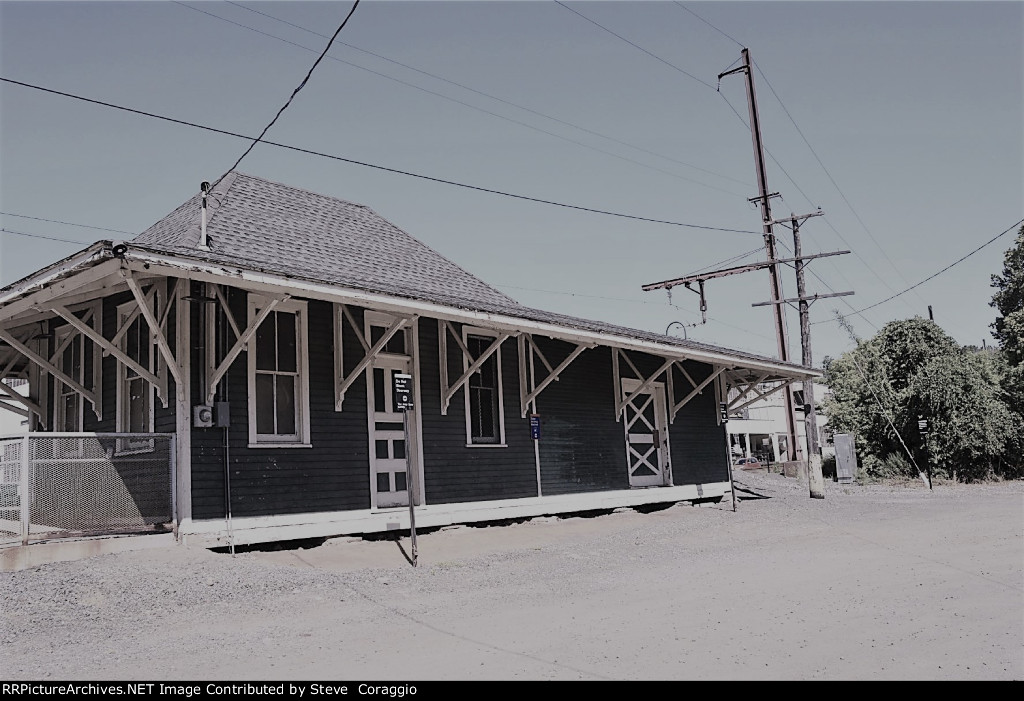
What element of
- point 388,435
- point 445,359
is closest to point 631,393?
point 445,359

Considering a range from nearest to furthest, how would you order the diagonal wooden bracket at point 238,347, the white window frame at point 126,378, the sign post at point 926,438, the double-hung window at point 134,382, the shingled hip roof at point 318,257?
the shingled hip roof at point 318,257 < the diagonal wooden bracket at point 238,347 < the white window frame at point 126,378 < the double-hung window at point 134,382 < the sign post at point 926,438

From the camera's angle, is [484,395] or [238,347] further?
[484,395]

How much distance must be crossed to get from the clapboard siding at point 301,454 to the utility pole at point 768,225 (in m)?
15.1

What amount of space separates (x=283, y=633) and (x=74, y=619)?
80.7 inches

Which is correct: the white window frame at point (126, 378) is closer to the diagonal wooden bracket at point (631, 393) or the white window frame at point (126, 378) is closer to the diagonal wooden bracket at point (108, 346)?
the diagonal wooden bracket at point (108, 346)

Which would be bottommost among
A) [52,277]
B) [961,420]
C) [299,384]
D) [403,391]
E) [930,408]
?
[961,420]

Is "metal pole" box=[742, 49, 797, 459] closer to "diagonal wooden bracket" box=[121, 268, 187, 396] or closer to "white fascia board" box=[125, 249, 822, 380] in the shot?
"white fascia board" box=[125, 249, 822, 380]

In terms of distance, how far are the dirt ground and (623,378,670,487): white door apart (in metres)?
5.39

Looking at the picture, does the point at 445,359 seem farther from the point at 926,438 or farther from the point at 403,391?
the point at 926,438

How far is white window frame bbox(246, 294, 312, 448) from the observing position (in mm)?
11961

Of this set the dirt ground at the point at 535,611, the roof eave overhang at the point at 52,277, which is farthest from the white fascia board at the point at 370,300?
the dirt ground at the point at 535,611

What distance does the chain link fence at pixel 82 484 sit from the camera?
31.5 feet

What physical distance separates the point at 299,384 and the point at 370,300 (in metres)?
2.11

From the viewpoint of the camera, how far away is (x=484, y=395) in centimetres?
1583
